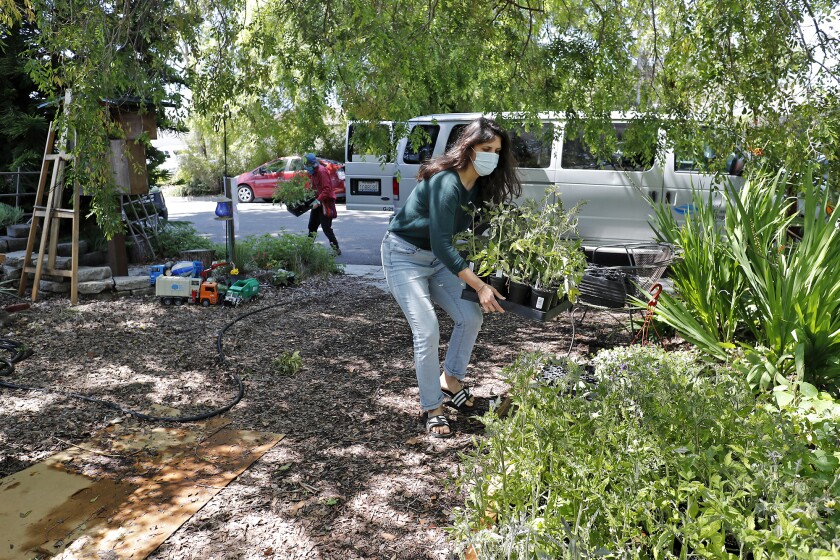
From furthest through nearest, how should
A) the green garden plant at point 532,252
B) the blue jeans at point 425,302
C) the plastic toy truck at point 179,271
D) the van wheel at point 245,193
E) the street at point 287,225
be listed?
the van wheel at point 245,193 < the street at point 287,225 < the plastic toy truck at point 179,271 < the blue jeans at point 425,302 < the green garden plant at point 532,252

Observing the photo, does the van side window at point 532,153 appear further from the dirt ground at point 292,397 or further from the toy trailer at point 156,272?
the toy trailer at point 156,272

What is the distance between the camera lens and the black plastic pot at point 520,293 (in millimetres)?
3553

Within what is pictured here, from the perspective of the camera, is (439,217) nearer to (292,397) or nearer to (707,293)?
(292,397)

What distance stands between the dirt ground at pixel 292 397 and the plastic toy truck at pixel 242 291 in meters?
0.13

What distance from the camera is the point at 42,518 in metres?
3.01

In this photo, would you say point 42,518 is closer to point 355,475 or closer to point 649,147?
point 355,475

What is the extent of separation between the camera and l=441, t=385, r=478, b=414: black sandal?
13.4 ft

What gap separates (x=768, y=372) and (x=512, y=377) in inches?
63.0

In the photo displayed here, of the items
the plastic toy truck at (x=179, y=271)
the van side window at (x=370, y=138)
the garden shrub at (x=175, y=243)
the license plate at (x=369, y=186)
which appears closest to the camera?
the van side window at (x=370, y=138)

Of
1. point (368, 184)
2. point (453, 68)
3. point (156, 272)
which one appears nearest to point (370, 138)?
point (453, 68)

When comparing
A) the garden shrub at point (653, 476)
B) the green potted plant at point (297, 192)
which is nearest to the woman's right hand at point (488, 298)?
the garden shrub at point (653, 476)

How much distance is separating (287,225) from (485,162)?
11847 millimetres

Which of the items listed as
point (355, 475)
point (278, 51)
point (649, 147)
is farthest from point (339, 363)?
point (649, 147)

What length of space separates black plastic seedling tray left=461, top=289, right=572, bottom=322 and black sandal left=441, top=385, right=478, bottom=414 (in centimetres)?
74
